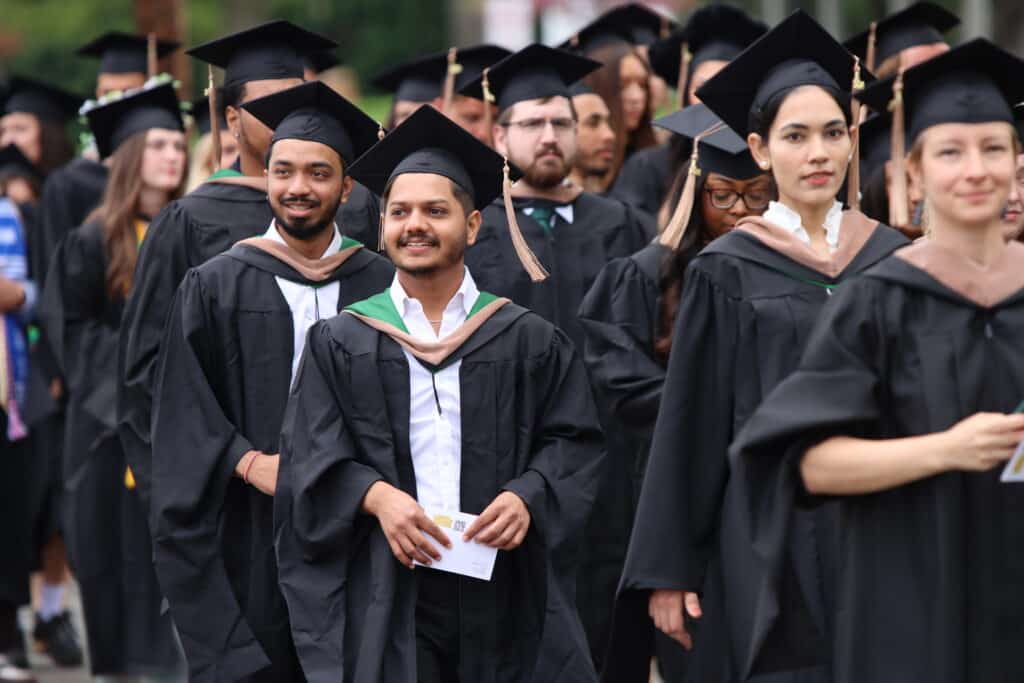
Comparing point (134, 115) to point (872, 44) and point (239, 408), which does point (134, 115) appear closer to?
point (239, 408)

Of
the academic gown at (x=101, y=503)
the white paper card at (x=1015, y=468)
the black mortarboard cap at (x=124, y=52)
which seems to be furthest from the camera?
the black mortarboard cap at (x=124, y=52)

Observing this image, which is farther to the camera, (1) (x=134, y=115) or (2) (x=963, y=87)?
(1) (x=134, y=115)

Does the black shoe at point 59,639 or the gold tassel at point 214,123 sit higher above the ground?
the gold tassel at point 214,123

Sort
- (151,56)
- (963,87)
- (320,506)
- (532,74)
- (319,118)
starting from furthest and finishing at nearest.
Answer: (151,56), (532,74), (319,118), (320,506), (963,87)

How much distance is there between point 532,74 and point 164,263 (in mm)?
1879

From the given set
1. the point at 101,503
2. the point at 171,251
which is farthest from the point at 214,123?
the point at 101,503

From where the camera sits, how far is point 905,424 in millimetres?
4668

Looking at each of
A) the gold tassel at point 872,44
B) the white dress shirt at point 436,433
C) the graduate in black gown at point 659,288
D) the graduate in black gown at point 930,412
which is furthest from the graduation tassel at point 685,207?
the graduate in black gown at point 930,412

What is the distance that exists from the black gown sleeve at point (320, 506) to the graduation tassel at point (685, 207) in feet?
4.84

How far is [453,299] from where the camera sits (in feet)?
20.1

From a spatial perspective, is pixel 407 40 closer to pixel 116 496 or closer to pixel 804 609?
pixel 116 496

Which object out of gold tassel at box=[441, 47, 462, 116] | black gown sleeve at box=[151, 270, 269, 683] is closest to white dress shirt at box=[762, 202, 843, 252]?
black gown sleeve at box=[151, 270, 269, 683]

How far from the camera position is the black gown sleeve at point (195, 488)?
263 inches

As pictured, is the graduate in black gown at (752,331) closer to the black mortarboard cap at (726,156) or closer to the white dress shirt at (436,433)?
the white dress shirt at (436,433)
